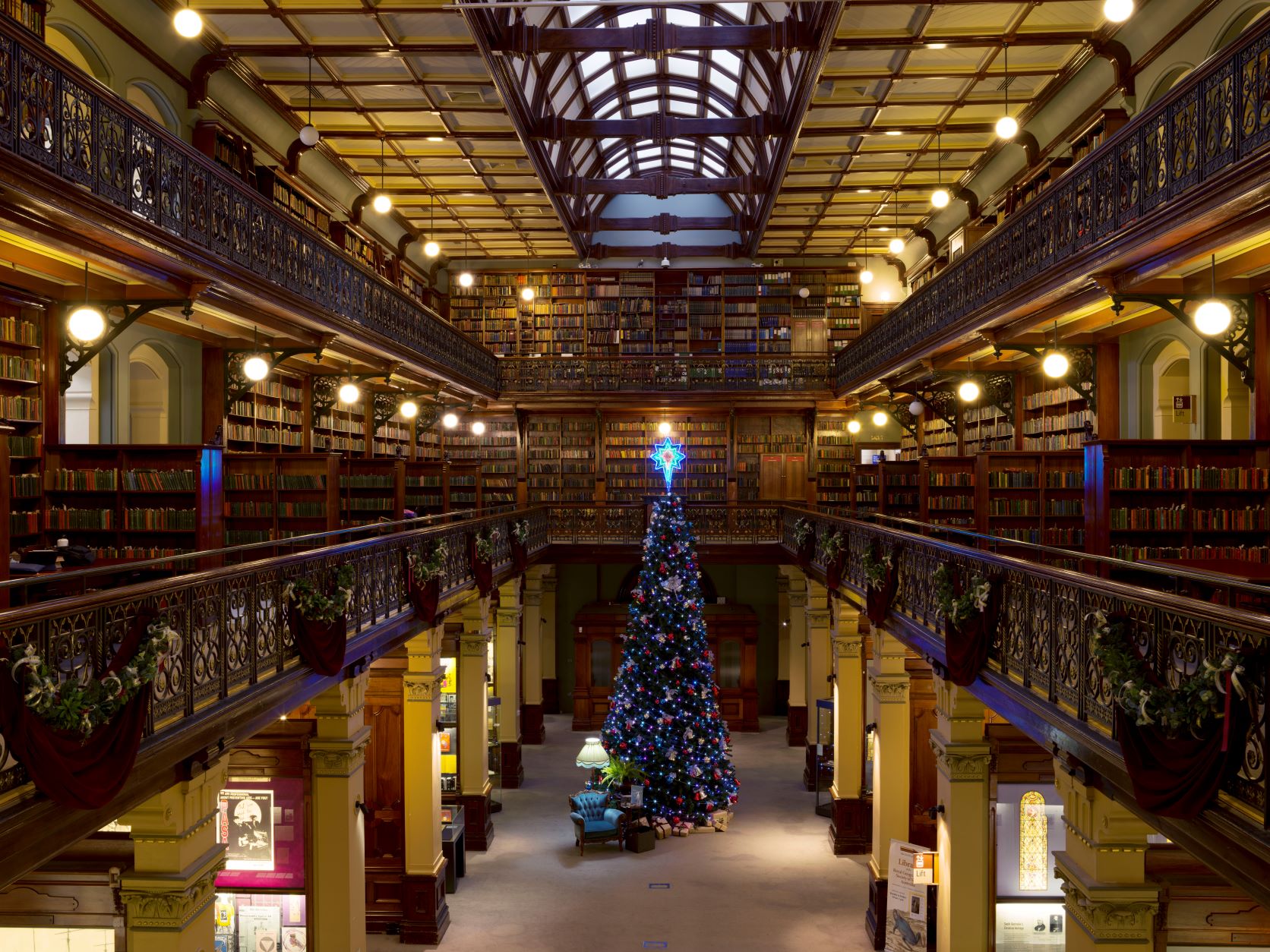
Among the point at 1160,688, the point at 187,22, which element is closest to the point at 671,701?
the point at 187,22

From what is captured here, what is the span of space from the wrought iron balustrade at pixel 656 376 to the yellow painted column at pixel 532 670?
3.62 metres

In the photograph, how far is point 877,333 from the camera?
49.7 ft

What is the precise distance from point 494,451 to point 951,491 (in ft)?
33.8

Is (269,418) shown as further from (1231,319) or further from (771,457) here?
(1231,319)

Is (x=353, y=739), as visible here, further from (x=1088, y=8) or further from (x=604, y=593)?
(x=604, y=593)

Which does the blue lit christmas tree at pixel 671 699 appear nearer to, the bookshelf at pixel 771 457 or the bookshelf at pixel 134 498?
the bookshelf at pixel 771 457

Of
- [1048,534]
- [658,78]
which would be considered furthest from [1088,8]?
[658,78]

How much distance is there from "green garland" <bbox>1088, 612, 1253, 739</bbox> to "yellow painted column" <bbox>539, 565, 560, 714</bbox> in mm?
17377

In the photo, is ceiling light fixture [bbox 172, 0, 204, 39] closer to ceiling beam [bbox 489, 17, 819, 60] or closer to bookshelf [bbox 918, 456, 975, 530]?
ceiling beam [bbox 489, 17, 819, 60]

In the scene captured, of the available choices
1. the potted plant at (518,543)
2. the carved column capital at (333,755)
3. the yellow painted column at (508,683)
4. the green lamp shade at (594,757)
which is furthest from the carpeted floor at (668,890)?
the potted plant at (518,543)

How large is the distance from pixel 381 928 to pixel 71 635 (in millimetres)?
8229

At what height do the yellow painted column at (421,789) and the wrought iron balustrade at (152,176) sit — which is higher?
the wrought iron balustrade at (152,176)

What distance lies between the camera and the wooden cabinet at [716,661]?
20.2m

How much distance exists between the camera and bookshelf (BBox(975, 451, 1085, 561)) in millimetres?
10914
